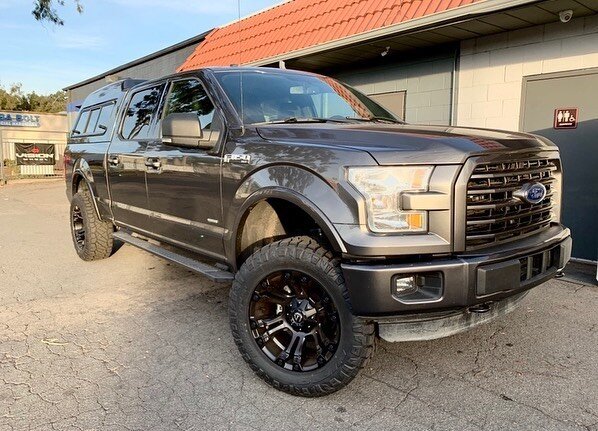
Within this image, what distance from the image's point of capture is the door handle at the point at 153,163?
161 inches

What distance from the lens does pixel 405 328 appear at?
107 inches

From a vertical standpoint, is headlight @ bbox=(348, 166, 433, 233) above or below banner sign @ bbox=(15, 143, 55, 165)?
above

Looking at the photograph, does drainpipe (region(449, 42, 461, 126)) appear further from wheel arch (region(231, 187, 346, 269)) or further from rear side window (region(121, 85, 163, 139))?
wheel arch (region(231, 187, 346, 269))

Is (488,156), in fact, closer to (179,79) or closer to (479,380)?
Answer: (479,380)

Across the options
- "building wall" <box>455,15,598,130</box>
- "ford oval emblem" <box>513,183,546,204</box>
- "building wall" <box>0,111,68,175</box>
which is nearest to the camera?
"ford oval emblem" <box>513,183,546,204</box>

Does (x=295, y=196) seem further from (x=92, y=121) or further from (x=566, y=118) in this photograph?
(x=566, y=118)

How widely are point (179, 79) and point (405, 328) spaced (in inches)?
114

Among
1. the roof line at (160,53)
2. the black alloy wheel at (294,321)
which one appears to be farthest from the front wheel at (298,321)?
the roof line at (160,53)

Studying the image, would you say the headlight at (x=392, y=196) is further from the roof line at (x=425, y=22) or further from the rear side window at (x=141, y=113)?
the roof line at (x=425, y=22)

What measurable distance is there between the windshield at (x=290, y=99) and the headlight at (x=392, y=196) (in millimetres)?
1161

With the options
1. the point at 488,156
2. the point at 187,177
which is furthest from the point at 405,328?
the point at 187,177

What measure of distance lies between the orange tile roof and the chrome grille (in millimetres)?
3660

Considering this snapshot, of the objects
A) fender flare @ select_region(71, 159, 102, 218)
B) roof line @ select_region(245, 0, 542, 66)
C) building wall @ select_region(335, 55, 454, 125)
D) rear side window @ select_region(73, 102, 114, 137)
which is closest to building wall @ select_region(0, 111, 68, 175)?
rear side window @ select_region(73, 102, 114, 137)

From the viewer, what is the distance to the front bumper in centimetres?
247
